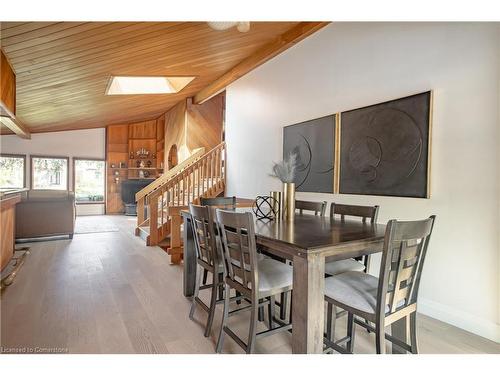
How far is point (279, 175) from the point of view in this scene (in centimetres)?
240

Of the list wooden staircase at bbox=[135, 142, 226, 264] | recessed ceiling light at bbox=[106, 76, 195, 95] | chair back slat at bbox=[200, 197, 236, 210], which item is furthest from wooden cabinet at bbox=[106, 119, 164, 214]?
chair back slat at bbox=[200, 197, 236, 210]

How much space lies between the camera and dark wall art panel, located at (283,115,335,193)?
11.2 ft

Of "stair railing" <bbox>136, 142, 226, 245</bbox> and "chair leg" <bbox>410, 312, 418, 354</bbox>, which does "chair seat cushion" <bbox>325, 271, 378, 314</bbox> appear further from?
"stair railing" <bbox>136, 142, 226, 245</bbox>

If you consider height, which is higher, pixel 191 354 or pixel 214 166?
pixel 214 166

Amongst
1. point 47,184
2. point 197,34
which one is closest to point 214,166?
point 197,34

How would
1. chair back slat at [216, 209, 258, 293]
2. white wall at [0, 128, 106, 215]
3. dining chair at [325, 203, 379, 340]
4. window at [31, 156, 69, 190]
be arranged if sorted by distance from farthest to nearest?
window at [31, 156, 69, 190] < white wall at [0, 128, 106, 215] < dining chair at [325, 203, 379, 340] < chair back slat at [216, 209, 258, 293]

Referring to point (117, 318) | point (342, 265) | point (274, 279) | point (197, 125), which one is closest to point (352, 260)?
point (342, 265)

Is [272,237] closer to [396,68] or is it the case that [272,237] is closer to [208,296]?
[208,296]

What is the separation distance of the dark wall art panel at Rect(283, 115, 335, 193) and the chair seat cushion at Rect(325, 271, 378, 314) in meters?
1.79

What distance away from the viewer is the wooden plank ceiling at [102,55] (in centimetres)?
288

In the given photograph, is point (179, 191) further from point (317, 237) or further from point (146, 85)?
point (317, 237)

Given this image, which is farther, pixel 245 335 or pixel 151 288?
pixel 151 288

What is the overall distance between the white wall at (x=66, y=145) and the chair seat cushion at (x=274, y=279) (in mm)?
8907
